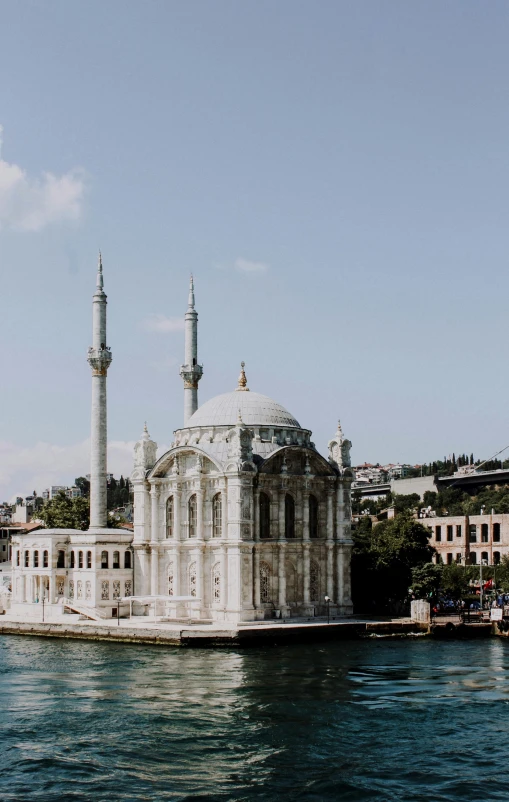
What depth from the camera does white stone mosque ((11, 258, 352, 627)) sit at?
6581cm

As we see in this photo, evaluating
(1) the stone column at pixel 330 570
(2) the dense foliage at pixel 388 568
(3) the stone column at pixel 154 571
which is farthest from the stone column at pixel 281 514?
(3) the stone column at pixel 154 571

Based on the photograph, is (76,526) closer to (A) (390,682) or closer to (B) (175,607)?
(B) (175,607)

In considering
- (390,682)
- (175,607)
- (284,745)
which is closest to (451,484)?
(175,607)

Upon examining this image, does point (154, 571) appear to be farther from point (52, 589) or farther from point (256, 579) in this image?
point (256, 579)

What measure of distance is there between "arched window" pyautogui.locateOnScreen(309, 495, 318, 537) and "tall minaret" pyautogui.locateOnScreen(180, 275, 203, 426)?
1486 cm

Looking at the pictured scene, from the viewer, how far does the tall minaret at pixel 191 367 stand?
81.2m

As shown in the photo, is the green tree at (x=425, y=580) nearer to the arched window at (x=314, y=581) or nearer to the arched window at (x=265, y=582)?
the arched window at (x=314, y=581)

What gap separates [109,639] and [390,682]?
2174 cm

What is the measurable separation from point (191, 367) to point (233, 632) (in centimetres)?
2705

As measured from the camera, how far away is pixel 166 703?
40312 millimetres

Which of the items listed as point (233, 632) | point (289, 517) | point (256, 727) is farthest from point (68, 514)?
point (256, 727)


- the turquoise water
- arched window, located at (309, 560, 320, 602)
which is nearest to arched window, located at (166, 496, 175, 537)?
arched window, located at (309, 560, 320, 602)

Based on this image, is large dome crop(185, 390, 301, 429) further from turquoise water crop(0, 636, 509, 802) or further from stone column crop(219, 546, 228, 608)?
turquoise water crop(0, 636, 509, 802)

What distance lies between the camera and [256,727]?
36.1 m
